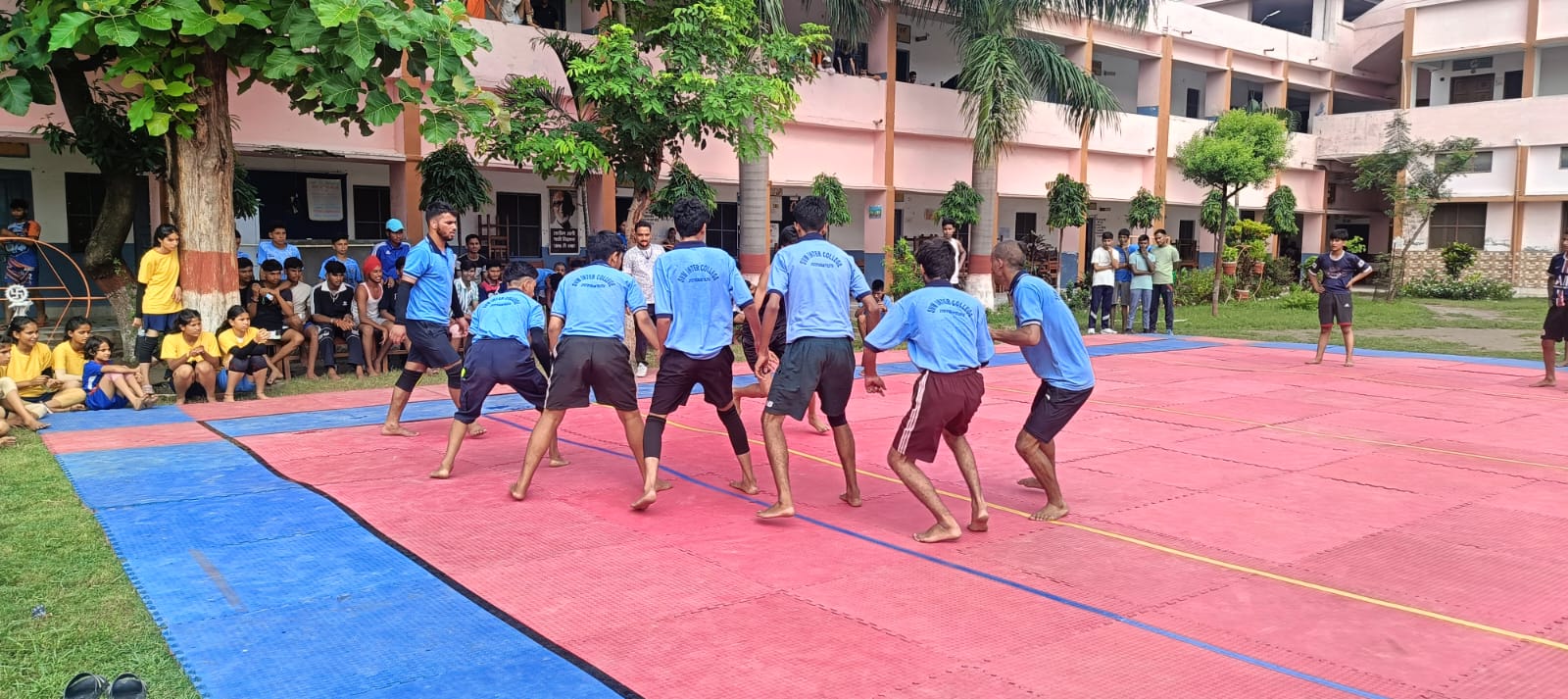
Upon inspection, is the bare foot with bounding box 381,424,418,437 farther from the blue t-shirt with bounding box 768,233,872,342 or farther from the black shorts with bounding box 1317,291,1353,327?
the black shorts with bounding box 1317,291,1353,327

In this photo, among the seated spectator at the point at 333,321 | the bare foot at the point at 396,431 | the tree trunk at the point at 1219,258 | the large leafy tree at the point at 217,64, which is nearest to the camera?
the bare foot at the point at 396,431

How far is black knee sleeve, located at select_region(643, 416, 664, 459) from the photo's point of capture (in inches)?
241

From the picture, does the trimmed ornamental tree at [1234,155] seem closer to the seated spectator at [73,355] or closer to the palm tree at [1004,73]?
the palm tree at [1004,73]

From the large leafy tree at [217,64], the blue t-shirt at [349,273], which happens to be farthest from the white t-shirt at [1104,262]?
the blue t-shirt at [349,273]

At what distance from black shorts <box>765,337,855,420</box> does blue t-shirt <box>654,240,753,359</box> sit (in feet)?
1.50

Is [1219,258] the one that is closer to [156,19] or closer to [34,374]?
[156,19]

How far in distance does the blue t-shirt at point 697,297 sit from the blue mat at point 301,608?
6.43 feet

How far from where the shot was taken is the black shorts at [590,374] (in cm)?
623

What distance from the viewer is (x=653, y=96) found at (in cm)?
1270

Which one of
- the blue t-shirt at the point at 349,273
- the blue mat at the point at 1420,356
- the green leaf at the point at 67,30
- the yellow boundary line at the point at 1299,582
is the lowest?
the yellow boundary line at the point at 1299,582

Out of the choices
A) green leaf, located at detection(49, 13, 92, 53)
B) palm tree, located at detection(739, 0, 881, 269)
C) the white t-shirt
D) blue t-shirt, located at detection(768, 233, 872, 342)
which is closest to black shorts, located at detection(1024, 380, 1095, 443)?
blue t-shirt, located at detection(768, 233, 872, 342)

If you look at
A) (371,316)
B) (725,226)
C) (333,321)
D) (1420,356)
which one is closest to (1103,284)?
(1420,356)

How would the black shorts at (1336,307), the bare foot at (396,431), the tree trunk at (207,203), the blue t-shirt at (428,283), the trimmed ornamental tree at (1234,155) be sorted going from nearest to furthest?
the blue t-shirt at (428,283) < the bare foot at (396,431) < the tree trunk at (207,203) < the black shorts at (1336,307) < the trimmed ornamental tree at (1234,155)

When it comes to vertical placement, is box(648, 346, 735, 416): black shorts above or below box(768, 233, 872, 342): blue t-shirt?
below
